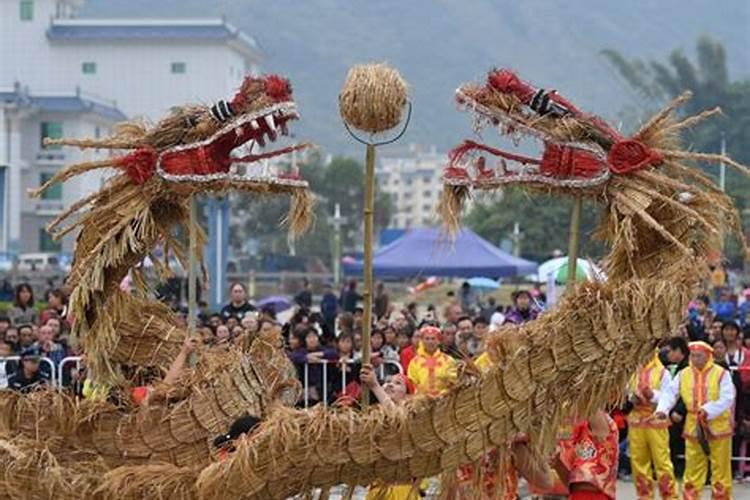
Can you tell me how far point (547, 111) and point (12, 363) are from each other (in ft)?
23.7

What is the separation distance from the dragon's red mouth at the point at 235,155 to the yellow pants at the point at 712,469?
4.99 meters

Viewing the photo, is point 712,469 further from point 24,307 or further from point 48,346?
point 24,307

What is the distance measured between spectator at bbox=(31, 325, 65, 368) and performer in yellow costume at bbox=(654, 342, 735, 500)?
4830mm

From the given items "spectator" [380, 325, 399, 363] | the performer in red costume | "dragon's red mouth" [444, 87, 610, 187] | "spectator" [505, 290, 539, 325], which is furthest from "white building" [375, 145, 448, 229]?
"dragon's red mouth" [444, 87, 610, 187]

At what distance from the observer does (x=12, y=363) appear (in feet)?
47.0

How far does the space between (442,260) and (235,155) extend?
15.7 meters

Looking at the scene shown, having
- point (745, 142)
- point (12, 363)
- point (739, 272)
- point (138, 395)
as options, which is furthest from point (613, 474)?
point (745, 142)

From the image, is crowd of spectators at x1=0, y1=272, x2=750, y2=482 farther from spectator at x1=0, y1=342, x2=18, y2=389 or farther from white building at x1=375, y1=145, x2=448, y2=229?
white building at x1=375, y1=145, x2=448, y2=229

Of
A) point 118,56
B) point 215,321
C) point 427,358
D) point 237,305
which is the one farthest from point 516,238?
point 427,358

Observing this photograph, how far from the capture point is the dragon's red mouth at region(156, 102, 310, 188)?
8.75 m

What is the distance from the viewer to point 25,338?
608 inches

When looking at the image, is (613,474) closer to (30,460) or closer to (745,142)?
(30,460)

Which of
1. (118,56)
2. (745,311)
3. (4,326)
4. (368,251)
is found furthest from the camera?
(118,56)

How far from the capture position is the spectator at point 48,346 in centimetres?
1458
